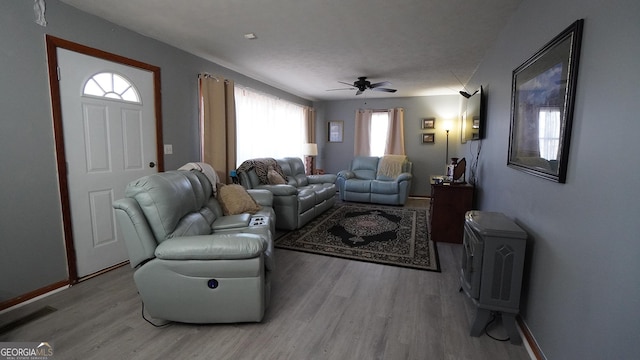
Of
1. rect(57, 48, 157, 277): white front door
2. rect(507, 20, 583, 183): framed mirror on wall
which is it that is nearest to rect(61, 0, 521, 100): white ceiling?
rect(57, 48, 157, 277): white front door

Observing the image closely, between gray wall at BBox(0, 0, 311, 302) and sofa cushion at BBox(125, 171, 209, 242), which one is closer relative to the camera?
sofa cushion at BBox(125, 171, 209, 242)

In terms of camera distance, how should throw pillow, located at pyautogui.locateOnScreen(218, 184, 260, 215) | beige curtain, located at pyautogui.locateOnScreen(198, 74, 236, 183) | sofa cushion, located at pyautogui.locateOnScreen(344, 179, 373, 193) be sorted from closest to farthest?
throw pillow, located at pyautogui.locateOnScreen(218, 184, 260, 215), beige curtain, located at pyautogui.locateOnScreen(198, 74, 236, 183), sofa cushion, located at pyautogui.locateOnScreen(344, 179, 373, 193)

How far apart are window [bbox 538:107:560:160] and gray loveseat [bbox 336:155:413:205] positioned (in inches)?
159

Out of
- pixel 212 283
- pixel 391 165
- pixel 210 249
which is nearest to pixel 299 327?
pixel 212 283

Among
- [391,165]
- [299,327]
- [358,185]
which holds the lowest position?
[299,327]

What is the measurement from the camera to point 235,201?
3193 mm

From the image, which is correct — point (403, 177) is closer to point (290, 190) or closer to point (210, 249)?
point (290, 190)

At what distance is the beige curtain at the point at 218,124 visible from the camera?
12.9 ft

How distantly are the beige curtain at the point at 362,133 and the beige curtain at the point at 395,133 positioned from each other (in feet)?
1.65

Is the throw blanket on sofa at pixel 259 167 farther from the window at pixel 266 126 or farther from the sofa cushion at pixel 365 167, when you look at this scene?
the sofa cushion at pixel 365 167

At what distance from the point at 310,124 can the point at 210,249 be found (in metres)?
5.65

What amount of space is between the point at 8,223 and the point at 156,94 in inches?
68.8

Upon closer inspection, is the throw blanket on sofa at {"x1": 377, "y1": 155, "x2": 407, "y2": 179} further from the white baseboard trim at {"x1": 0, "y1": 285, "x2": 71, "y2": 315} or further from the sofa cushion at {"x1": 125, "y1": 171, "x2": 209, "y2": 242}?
the white baseboard trim at {"x1": 0, "y1": 285, "x2": 71, "y2": 315}

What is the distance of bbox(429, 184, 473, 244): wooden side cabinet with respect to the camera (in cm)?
353
